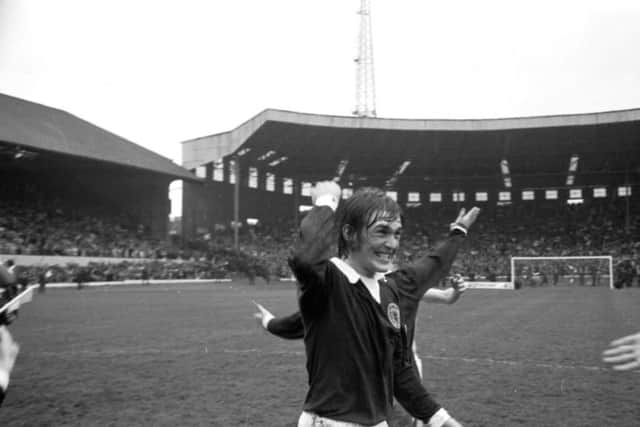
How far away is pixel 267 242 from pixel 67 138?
2217cm

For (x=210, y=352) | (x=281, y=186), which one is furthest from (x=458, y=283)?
(x=281, y=186)

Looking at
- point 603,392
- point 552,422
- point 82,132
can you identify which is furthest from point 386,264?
point 82,132

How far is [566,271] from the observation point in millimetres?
41531

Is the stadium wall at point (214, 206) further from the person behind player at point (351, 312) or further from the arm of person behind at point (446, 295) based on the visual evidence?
the person behind player at point (351, 312)

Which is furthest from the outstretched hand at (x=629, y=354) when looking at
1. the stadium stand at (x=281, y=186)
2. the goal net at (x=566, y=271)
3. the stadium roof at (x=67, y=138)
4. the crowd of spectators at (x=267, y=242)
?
the goal net at (x=566, y=271)

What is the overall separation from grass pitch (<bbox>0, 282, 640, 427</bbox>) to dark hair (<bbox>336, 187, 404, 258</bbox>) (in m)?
4.43

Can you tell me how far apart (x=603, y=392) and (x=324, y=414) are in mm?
6836

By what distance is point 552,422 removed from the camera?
6.77m

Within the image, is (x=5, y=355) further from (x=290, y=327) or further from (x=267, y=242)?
(x=267, y=242)

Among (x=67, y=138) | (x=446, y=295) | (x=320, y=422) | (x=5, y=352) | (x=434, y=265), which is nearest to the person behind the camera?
(x=320, y=422)

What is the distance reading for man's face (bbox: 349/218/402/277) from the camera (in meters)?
2.84

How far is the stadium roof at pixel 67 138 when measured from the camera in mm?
38278

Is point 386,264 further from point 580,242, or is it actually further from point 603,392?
point 580,242

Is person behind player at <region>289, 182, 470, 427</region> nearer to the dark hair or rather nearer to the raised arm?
the dark hair
